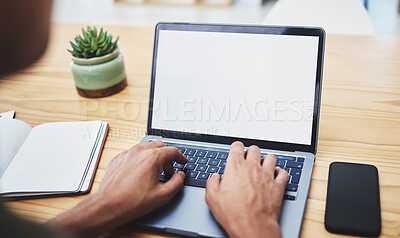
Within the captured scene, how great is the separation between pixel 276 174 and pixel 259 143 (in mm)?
132

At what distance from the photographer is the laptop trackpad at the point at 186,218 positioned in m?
0.60

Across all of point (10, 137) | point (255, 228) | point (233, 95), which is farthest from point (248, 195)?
point (10, 137)

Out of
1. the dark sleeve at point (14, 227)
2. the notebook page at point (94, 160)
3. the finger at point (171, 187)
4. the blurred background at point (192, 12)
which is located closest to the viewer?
the dark sleeve at point (14, 227)

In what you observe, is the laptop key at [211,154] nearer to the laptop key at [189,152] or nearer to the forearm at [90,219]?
the laptop key at [189,152]

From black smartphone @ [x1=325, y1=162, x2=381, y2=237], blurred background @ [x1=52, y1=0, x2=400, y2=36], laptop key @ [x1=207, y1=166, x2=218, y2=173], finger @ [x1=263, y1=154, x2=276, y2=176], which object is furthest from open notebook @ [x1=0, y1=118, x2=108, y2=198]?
blurred background @ [x1=52, y1=0, x2=400, y2=36]

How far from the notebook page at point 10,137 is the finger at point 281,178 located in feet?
1.91

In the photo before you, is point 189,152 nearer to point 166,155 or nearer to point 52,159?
point 166,155

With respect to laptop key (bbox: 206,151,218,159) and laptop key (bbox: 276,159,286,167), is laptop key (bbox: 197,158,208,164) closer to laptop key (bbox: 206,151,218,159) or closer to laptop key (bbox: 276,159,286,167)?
laptop key (bbox: 206,151,218,159)

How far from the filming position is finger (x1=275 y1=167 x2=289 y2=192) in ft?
2.05

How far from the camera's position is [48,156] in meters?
0.82

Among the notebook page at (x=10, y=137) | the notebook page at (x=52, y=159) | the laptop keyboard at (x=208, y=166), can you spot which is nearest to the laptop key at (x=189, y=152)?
the laptop keyboard at (x=208, y=166)

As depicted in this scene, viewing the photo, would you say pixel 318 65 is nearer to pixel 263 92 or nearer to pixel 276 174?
pixel 263 92

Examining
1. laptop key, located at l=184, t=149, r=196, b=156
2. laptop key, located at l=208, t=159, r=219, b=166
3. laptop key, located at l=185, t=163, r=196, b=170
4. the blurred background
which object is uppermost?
the blurred background

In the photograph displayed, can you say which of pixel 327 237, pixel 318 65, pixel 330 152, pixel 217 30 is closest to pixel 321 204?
pixel 327 237
